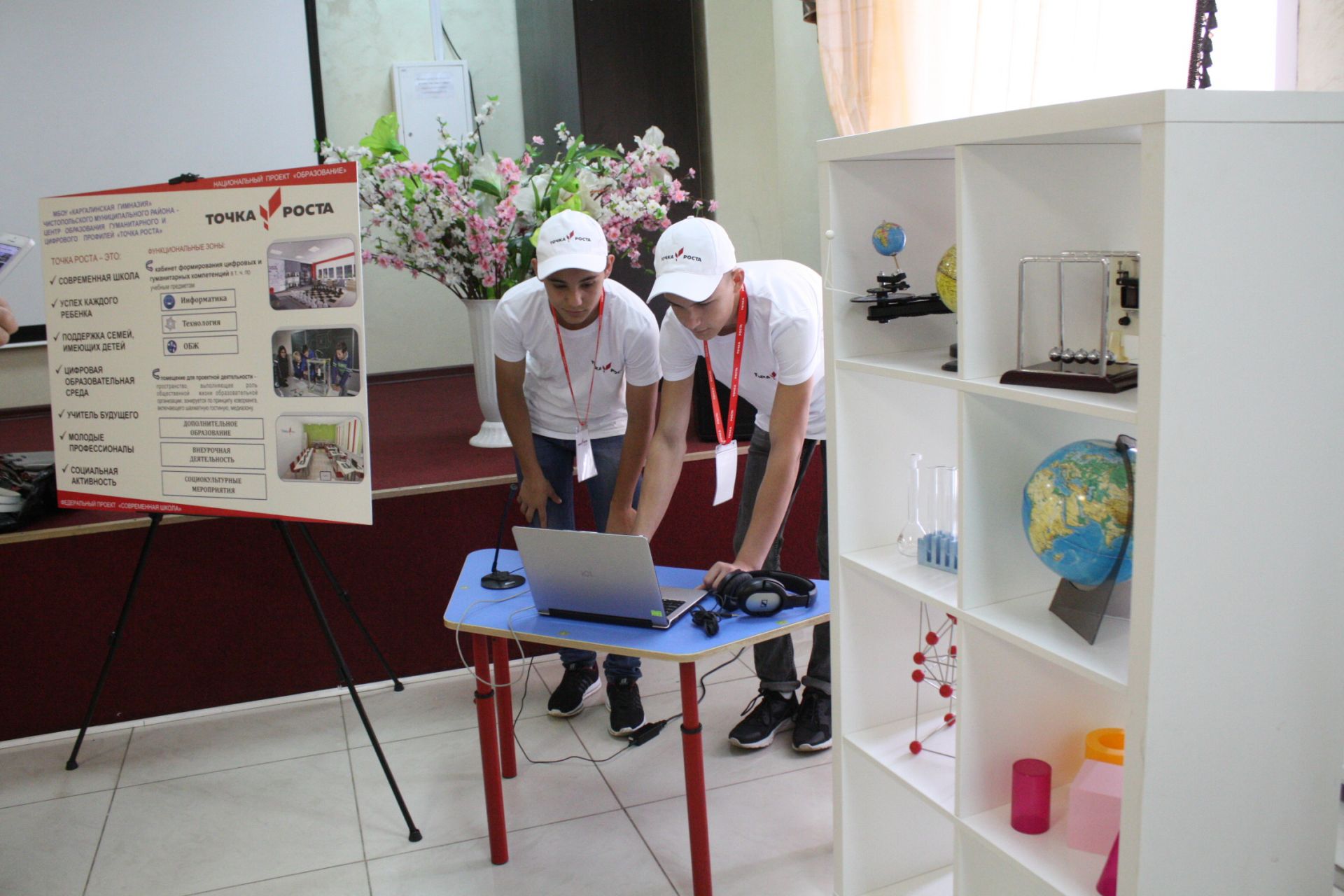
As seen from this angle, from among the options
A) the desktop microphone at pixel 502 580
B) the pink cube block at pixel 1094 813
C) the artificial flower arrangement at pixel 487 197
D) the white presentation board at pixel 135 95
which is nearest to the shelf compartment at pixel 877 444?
the pink cube block at pixel 1094 813

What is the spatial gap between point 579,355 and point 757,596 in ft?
3.37

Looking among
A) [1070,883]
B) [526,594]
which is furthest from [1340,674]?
[526,594]

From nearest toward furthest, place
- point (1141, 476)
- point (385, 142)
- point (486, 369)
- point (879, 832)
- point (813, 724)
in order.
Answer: point (1141, 476)
point (879, 832)
point (813, 724)
point (385, 142)
point (486, 369)

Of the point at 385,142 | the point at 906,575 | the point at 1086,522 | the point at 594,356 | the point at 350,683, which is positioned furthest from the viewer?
the point at 385,142

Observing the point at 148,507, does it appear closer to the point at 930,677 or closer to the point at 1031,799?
the point at 930,677

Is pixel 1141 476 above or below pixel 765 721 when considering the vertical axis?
above

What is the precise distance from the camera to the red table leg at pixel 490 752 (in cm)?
227

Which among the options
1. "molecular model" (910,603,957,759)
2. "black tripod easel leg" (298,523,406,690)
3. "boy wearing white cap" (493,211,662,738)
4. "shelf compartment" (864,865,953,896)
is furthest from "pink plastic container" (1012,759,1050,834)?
"black tripod easel leg" (298,523,406,690)

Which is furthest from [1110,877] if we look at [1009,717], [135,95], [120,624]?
[135,95]

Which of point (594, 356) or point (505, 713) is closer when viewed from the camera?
point (505, 713)

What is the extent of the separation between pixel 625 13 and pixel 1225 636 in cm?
348

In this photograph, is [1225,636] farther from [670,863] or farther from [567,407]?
[567,407]

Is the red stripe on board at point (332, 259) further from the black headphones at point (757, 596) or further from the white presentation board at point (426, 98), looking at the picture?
the white presentation board at point (426, 98)

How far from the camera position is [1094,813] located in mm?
1576
